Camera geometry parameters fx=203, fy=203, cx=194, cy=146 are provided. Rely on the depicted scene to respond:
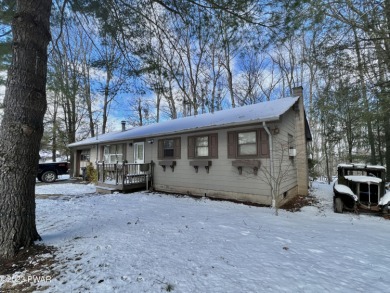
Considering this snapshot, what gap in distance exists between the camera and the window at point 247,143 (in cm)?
691

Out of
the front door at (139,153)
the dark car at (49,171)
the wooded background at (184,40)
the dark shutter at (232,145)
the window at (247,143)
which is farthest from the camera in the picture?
the dark car at (49,171)

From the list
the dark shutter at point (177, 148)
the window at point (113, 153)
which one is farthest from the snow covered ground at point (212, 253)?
the window at point (113, 153)

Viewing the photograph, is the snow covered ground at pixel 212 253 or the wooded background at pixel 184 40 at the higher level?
the wooded background at pixel 184 40

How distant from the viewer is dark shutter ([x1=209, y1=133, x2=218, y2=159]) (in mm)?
7742

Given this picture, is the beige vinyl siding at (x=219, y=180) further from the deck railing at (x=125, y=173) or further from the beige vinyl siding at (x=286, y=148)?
the beige vinyl siding at (x=286, y=148)

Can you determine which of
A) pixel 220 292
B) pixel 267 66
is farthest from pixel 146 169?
pixel 267 66

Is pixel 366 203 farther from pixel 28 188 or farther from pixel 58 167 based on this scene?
pixel 58 167

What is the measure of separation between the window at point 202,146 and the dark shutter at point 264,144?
2.18 m

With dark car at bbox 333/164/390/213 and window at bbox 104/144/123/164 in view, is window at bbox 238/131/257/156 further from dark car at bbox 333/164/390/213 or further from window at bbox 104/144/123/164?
window at bbox 104/144/123/164

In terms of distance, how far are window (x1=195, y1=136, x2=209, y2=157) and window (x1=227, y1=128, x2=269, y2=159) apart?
3.38 feet

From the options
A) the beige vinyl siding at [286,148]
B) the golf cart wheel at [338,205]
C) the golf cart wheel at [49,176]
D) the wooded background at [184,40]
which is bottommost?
the golf cart wheel at [338,205]

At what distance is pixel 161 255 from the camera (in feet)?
9.13

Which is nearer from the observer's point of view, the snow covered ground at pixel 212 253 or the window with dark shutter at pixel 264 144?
the snow covered ground at pixel 212 253

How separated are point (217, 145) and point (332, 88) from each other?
5030mm
